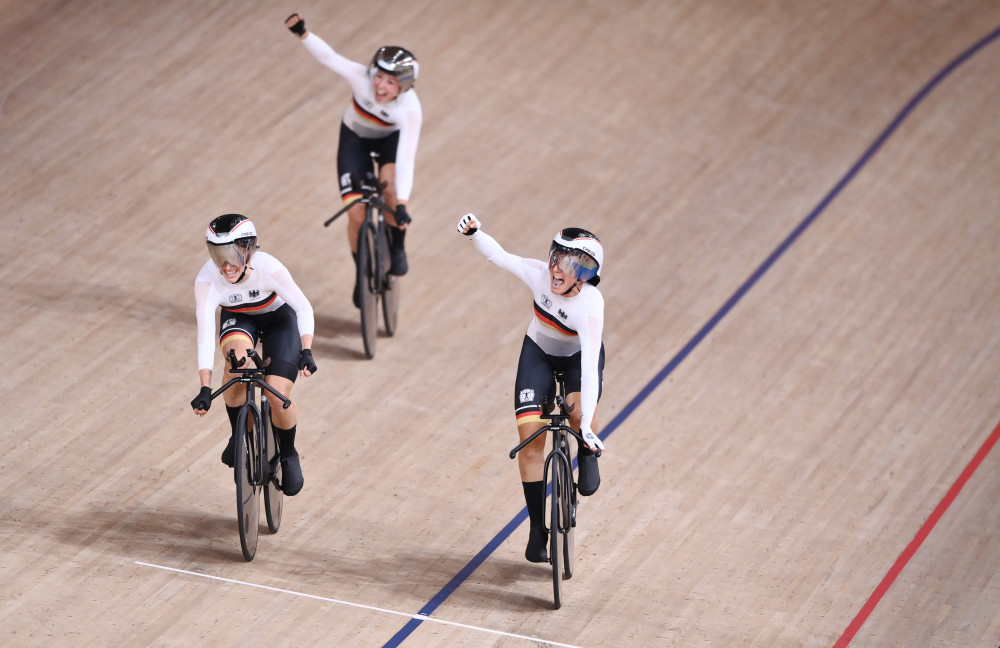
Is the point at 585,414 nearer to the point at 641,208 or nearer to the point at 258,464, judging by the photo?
the point at 258,464

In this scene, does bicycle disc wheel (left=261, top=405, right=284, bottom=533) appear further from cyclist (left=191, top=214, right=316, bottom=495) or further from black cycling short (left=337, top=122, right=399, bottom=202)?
black cycling short (left=337, top=122, right=399, bottom=202)

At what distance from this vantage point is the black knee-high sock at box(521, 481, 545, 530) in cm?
492

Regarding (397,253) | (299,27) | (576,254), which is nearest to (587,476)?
(576,254)

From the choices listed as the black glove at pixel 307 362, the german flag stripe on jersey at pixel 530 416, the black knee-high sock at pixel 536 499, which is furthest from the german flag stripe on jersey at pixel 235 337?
the black knee-high sock at pixel 536 499

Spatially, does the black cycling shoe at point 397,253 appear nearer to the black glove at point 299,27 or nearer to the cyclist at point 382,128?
the cyclist at point 382,128

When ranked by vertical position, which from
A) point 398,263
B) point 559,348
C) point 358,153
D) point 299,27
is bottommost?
point 559,348

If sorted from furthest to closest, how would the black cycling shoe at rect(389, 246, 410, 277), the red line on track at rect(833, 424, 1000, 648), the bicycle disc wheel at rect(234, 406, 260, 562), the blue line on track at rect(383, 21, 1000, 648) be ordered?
1. the black cycling shoe at rect(389, 246, 410, 277)
2. the red line on track at rect(833, 424, 1000, 648)
3. the blue line on track at rect(383, 21, 1000, 648)
4. the bicycle disc wheel at rect(234, 406, 260, 562)

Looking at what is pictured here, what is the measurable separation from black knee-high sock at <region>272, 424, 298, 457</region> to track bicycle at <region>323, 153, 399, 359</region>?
1482 mm

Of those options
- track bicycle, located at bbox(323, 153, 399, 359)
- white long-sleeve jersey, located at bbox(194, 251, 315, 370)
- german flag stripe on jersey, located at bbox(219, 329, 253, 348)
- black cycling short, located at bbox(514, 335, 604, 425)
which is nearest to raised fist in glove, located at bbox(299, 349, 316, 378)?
white long-sleeve jersey, located at bbox(194, 251, 315, 370)

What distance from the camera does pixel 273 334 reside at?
5.00 metres

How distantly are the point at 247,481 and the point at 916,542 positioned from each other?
2925 millimetres

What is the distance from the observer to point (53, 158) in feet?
25.4

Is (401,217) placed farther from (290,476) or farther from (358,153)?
(290,476)

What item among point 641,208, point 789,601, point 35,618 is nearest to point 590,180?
point 641,208
